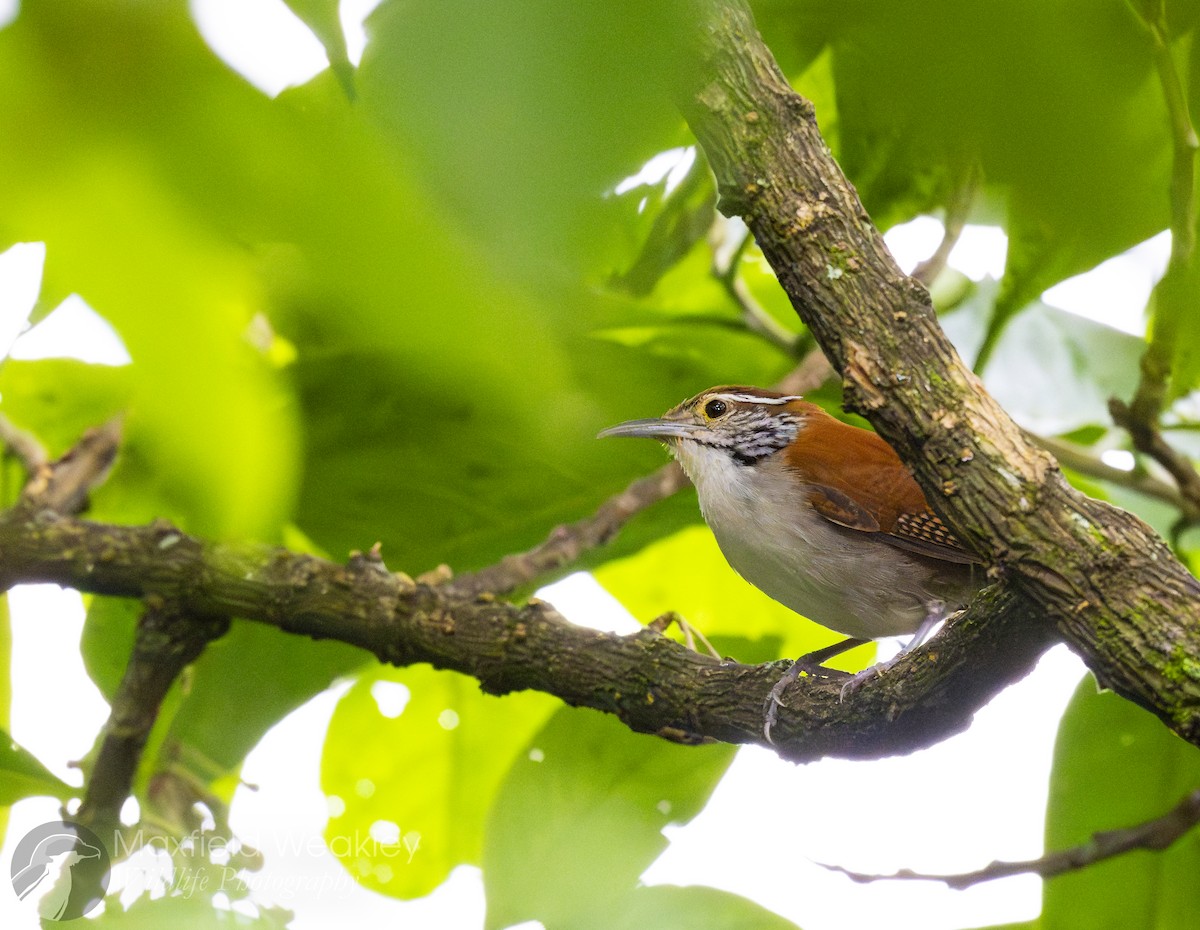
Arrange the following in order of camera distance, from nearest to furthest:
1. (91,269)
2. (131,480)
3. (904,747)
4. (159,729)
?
(91,269) → (904,747) → (159,729) → (131,480)

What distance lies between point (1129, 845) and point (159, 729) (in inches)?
86.8

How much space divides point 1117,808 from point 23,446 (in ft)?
8.86

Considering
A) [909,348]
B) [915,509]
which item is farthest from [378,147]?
[915,509]

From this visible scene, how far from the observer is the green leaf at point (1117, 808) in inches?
90.4

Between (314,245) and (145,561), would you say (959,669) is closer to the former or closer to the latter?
(314,245)

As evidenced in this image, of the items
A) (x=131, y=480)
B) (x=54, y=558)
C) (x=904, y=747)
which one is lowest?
(x=904, y=747)

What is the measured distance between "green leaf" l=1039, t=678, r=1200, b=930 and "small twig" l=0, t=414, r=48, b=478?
2492 mm

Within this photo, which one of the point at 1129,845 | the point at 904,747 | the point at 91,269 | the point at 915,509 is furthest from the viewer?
the point at 915,509

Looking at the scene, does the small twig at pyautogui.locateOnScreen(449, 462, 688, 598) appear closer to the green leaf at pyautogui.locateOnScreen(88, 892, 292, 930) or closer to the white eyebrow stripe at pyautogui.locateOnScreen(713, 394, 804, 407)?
the white eyebrow stripe at pyautogui.locateOnScreen(713, 394, 804, 407)

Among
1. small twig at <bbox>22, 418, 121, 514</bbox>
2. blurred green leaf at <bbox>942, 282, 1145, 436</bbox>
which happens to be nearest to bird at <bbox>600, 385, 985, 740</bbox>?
blurred green leaf at <bbox>942, 282, 1145, 436</bbox>

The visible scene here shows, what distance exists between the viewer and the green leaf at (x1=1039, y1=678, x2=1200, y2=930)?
2.30m

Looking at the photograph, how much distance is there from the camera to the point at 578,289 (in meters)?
0.47

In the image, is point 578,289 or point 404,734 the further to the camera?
point 404,734

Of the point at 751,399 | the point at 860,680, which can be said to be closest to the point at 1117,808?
the point at 860,680
